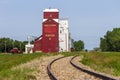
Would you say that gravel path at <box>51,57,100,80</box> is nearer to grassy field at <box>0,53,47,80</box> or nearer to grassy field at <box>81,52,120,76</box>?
grassy field at <box>0,53,47,80</box>

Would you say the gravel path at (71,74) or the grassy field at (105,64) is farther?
the grassy field at (105,64)

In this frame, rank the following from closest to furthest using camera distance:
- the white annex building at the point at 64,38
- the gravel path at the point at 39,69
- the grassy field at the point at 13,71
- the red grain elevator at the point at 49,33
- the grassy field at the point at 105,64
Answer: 1. the grassy field at the point at 13,71
2. the gravel path at the point at 39,69
3. the grassy field at the point at 105,64
4. the red grain elevator at the point at 49,33
5. the white annex building at the point at 64,38

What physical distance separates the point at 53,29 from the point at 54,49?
896 centimetres

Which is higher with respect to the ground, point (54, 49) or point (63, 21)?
point (63, 21)

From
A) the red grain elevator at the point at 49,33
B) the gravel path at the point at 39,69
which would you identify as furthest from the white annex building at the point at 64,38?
the gravel path at the point at 39,69

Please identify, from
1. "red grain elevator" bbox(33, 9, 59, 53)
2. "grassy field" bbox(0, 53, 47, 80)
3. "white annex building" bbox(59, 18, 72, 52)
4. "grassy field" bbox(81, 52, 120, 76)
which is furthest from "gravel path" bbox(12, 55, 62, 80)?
"white annex building" bbox(59, 18, 72, 52)

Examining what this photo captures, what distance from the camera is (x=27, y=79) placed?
20047 mm

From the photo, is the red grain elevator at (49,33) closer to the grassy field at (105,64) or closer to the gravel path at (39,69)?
the grassy field at (105,64)

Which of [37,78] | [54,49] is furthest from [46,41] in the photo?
[37,78]

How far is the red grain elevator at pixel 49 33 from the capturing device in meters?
145

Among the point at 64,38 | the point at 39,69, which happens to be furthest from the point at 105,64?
the point at 64,38

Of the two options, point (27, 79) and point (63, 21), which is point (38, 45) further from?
point (27, 79)

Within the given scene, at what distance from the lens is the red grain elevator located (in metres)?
145

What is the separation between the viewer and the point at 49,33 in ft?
488
